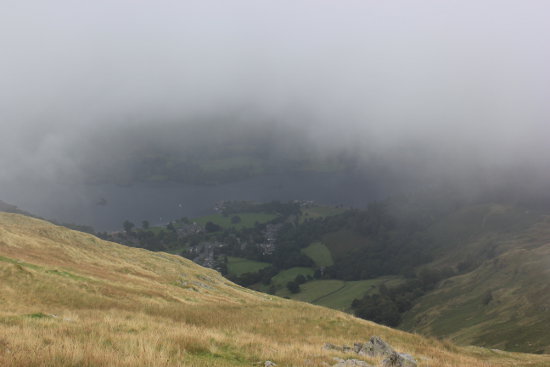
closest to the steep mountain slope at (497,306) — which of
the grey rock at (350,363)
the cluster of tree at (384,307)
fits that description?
the cluster of tree at (384,307)

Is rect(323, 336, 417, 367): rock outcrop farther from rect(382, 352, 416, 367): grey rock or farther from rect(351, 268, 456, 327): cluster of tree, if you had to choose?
rect(351, 268, 456, 327): cluster of tree

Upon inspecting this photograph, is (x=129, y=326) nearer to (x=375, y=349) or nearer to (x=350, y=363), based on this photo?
(x=350, y=363)

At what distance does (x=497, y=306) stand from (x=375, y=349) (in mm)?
129242

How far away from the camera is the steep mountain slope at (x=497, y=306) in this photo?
78625 millimetres

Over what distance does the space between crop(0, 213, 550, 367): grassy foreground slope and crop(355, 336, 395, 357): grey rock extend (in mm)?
1814

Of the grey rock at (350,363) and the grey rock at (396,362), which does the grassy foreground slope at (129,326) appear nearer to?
the grey rock at (350,363)

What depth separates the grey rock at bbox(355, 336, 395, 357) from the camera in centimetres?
1565

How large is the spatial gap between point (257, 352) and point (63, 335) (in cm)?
608

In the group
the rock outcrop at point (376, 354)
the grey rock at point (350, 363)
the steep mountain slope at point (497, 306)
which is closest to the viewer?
the grey rock at point (350, 363)

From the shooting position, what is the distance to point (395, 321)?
17050 centimetres

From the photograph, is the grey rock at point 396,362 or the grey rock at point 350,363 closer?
the grey rock at point 350,363

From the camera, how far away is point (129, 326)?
14.0 m

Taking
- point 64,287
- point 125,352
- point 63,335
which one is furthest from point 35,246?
point 125,352

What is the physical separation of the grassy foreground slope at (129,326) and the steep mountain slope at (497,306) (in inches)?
2066
